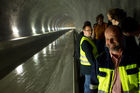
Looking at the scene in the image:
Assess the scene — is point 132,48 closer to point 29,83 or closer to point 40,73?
point 29,83

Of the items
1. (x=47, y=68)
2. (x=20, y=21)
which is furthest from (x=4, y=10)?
(x=47, y=68)

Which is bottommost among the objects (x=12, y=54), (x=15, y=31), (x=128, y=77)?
(x=12, y=54)

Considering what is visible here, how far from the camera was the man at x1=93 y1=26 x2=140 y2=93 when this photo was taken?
5.39 ft

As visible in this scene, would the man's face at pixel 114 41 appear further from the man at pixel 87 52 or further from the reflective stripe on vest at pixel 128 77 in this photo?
the man at pixel 87 52

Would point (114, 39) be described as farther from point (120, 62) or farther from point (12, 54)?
point (12, 54)

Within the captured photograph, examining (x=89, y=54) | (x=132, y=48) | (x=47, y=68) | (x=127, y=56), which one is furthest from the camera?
(x=47, y=68)

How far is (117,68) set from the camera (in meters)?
1.68

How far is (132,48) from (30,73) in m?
4.37

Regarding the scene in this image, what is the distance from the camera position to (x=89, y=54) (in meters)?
2.62

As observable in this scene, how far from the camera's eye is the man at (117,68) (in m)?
1.64

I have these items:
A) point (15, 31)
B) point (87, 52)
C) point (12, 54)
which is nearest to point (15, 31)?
point (15, 31)

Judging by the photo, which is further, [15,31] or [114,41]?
[15,31]

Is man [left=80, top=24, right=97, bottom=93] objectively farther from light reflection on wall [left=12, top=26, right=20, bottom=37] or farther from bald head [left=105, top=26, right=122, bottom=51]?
light reflection on wall [left=12, top=26, right=20, bottom=37]

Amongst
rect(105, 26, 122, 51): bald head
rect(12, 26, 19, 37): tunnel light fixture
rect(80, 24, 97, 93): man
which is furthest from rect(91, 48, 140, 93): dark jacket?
rect(12, 26, 19, 37): tunnel light fixture
